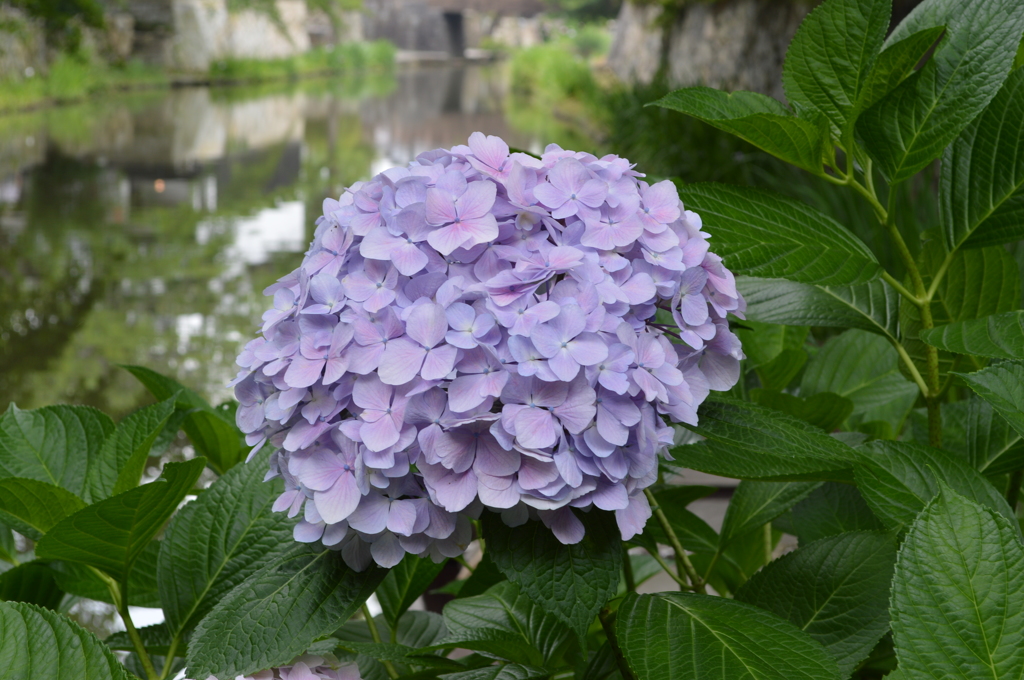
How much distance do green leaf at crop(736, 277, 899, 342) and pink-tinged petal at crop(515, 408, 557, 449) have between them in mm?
435

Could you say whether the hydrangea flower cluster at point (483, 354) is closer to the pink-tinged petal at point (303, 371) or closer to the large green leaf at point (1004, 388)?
the pink-tinged petal at point (303, 371)

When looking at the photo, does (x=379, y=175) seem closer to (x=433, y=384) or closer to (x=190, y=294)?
(x=433, y=384)

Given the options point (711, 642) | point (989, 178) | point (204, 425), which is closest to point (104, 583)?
point (204, 425)

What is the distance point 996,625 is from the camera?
1.94 ft

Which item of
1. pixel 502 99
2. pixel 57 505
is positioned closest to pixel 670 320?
pixel 57 505

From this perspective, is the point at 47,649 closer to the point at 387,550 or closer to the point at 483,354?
the point at 387,550

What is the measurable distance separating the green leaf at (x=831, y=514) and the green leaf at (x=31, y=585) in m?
0.87

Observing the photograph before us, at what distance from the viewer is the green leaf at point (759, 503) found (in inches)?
39.0

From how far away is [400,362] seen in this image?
646 millimetres

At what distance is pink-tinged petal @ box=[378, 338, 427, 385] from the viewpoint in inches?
25.2

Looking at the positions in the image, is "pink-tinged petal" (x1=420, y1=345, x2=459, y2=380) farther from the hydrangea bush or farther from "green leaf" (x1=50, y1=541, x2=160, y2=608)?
"green leaf" (x1=50, y1=541, x2=160, y2=608)

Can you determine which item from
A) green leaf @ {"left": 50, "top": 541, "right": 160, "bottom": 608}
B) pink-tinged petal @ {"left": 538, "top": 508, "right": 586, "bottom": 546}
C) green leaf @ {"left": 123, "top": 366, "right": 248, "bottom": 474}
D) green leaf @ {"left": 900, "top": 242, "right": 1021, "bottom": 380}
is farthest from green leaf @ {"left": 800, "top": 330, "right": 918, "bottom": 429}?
green leaf @ {"left": 50, "top": 541, "right": 160, "bottom": 608}

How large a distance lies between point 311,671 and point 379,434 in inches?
10.5

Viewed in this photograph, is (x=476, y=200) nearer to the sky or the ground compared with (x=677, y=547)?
nearer to the sky
